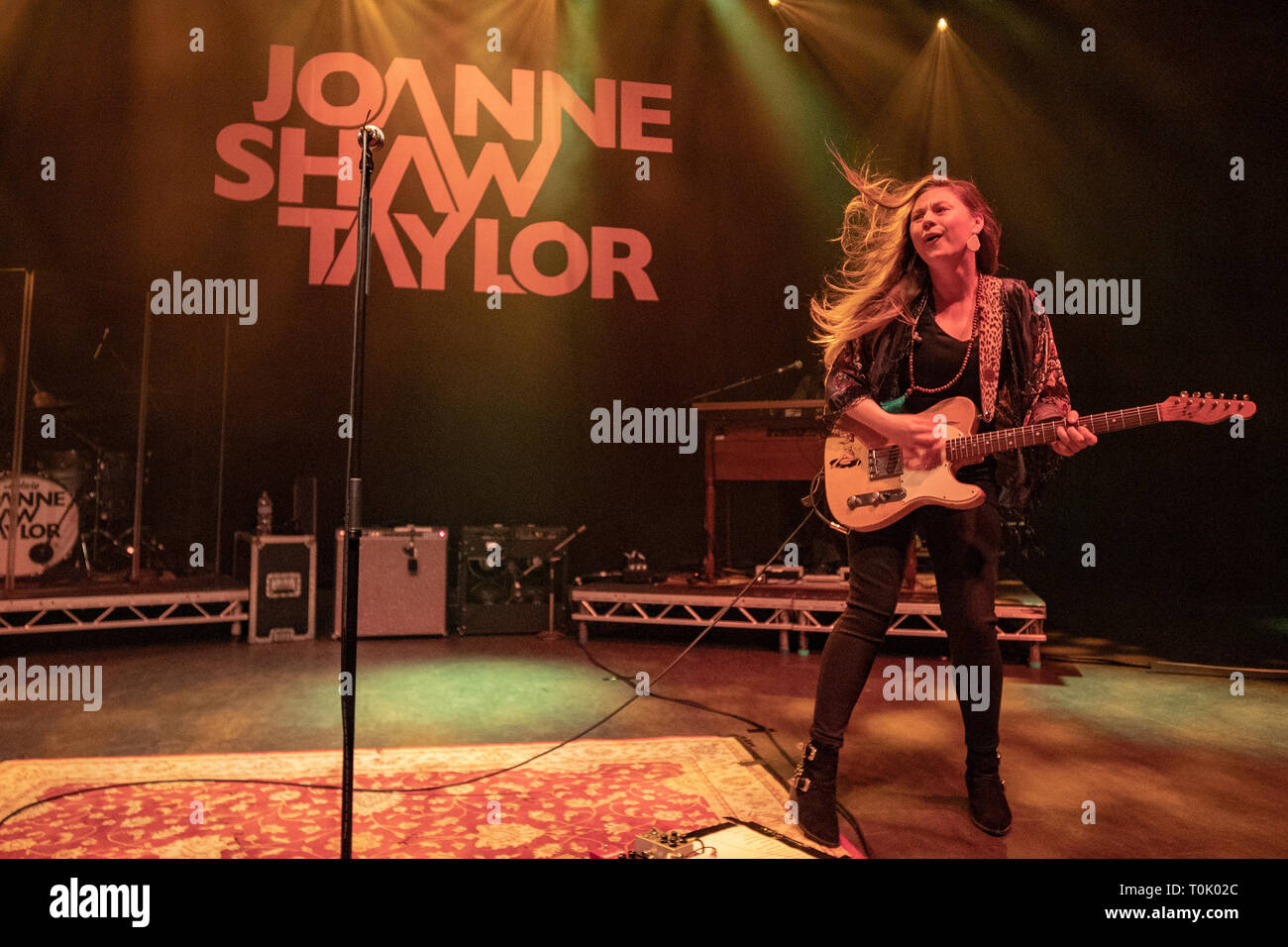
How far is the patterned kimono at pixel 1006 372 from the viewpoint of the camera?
7.62ft

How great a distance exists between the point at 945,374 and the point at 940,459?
239 millimetres

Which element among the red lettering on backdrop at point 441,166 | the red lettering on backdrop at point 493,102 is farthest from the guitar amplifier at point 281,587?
the red lettering on backdrop at point 493,102

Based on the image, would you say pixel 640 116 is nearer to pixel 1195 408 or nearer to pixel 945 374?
pixel 945 374

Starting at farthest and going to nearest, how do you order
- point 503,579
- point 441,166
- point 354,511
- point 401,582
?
point 441,166 → point 503,579 → point 401,582 → point 354,511

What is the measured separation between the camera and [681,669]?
450 centimetres

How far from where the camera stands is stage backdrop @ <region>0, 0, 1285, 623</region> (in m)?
5.71

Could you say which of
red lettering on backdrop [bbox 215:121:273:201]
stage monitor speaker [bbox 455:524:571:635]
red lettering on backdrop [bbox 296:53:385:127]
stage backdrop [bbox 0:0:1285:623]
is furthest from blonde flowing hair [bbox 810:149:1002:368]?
red lettering on backdrop [bbox 215:121:273:201]

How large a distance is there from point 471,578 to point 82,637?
7.67ft

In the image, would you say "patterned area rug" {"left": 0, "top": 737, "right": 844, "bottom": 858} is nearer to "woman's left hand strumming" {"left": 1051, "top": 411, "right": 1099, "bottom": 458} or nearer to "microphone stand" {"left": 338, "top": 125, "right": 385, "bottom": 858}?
"microphone stand" {"left": 338, "top": 125, "right": 385, "bottom": 858}

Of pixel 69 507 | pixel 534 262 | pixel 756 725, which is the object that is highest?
pixel 534 262

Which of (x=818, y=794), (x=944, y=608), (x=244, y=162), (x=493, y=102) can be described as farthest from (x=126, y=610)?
(x=944, y=608)

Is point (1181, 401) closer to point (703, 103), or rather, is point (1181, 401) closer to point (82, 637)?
point (703, 103)

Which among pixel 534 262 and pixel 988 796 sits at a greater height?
pixel 534 262

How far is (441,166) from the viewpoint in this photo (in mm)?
6055
